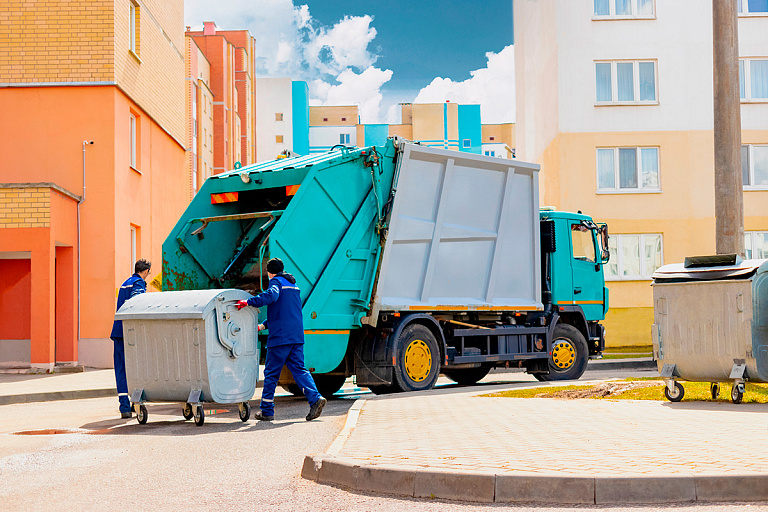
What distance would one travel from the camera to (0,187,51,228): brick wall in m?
18.4

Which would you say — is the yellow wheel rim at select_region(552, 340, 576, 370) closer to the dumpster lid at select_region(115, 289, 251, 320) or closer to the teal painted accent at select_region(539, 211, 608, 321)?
the teal painted accent at select_region(539, 211, 608, 321)

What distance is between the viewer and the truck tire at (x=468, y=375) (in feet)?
49.7

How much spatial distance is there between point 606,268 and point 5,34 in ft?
55.1

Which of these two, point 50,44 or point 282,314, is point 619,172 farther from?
point 282,314

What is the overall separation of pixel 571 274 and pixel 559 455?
9.23 m

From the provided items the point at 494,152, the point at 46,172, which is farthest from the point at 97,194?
the point at 494,152

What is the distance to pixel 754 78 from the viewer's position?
2773cm

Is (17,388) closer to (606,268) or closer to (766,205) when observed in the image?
(606,268)

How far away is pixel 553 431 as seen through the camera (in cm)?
733

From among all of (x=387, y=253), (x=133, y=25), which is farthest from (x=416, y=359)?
(x=133, y=25)

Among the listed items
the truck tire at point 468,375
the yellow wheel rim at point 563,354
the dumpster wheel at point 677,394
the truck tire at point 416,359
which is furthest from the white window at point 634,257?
the dumpster wheel at point 677,394

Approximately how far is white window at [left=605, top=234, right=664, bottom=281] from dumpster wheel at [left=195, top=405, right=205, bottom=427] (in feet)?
63.0

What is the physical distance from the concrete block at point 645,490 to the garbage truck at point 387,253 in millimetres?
6261

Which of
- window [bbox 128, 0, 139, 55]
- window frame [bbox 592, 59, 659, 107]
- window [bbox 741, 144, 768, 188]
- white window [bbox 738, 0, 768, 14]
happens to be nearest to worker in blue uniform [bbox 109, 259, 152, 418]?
window [bbox 128, 0, 139, 55]
